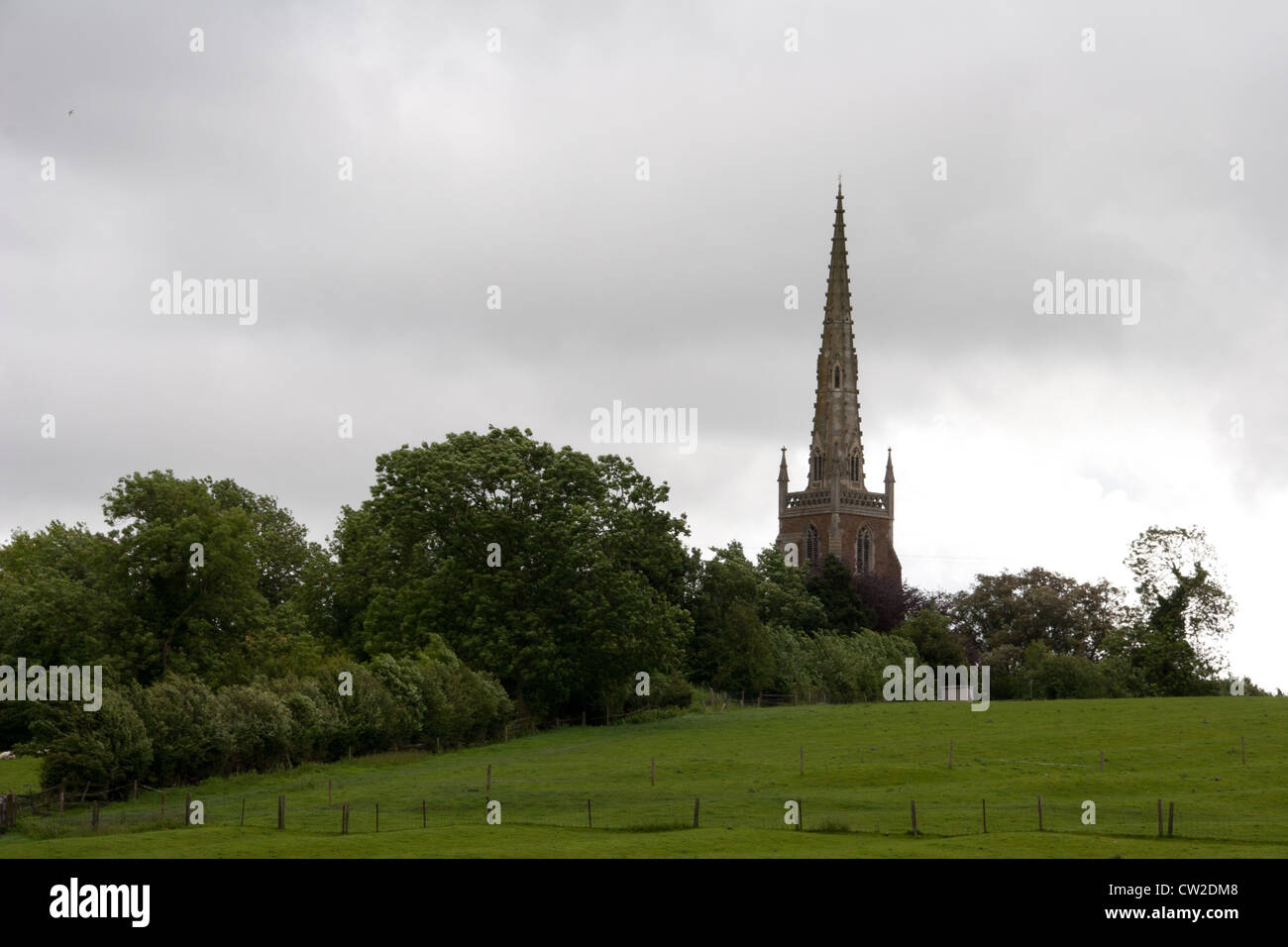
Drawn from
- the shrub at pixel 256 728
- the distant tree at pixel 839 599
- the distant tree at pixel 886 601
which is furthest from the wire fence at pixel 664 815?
the distant tree at pixel 886 601

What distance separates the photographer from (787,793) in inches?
2549

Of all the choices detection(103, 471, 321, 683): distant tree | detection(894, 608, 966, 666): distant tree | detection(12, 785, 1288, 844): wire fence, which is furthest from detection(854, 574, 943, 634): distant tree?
detection(12, 785, 1288, 844): wire fence

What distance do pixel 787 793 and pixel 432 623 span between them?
3684 centimetres

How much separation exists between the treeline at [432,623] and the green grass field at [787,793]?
118 inches

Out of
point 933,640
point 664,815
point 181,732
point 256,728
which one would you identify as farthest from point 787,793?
point 933,640

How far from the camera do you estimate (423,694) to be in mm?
85062

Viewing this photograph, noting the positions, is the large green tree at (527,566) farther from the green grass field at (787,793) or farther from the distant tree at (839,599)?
the distant tree at (839,599)

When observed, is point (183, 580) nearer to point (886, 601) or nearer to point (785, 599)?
point (785, 599)

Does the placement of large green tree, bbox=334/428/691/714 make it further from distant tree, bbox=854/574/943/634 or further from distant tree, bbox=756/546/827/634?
distant tree, bbox=854/574/943/634

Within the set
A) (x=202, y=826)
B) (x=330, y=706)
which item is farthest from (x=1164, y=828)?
(x=330, y=706)

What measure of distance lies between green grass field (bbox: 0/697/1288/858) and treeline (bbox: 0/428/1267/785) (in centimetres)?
300

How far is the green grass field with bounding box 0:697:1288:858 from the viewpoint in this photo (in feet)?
168

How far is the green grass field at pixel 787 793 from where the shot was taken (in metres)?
51.3
